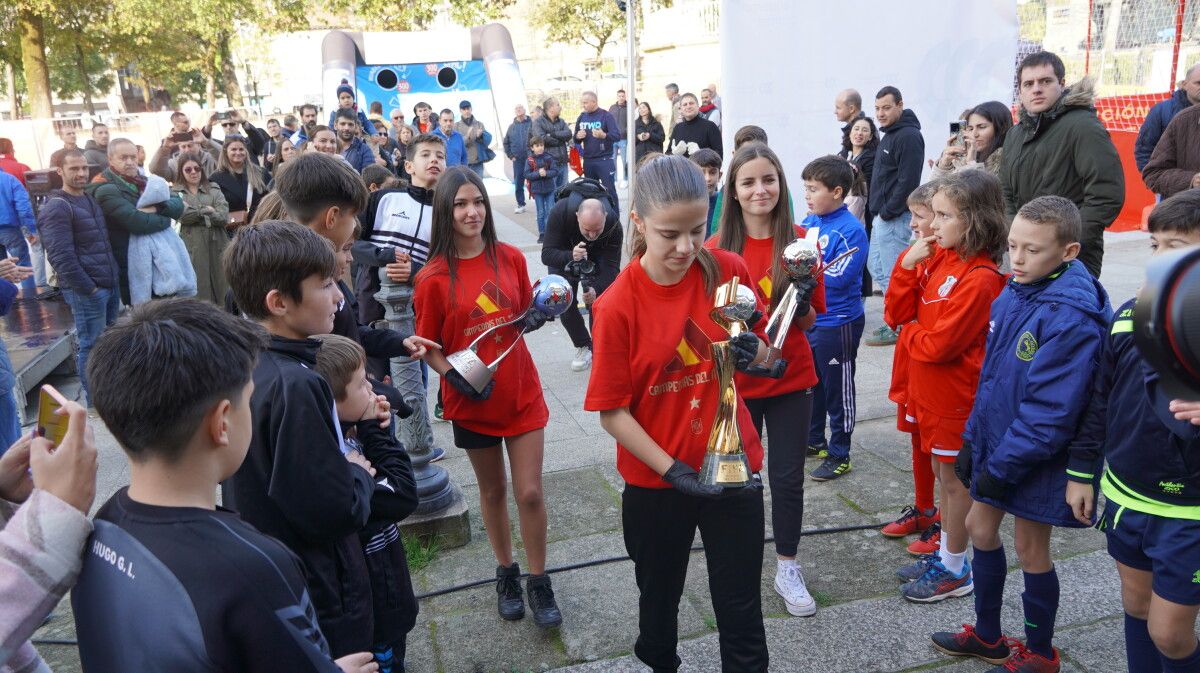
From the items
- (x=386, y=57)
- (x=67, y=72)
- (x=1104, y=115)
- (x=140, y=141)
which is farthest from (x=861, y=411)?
(x=67, y=72)

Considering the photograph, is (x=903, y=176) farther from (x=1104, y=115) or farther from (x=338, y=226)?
(x=1104, y=115)

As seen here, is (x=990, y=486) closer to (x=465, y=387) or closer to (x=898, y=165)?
(x=465, y=387)

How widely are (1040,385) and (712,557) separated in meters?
1.17

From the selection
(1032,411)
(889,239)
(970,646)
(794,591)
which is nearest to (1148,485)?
(1032,411)

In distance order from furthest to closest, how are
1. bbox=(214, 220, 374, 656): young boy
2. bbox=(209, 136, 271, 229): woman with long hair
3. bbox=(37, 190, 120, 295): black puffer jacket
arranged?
bbox=(209, 136, 271, 229): woman with long hair
bbox=(37, 190, 120, 295): black puffer jacket
bbox=(214, 220, 374, 656): young boy

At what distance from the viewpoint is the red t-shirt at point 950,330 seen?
10.8 feet

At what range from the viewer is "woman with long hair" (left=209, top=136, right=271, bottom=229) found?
351 inches

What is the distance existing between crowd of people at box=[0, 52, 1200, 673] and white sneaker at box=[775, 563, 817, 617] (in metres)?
0.01

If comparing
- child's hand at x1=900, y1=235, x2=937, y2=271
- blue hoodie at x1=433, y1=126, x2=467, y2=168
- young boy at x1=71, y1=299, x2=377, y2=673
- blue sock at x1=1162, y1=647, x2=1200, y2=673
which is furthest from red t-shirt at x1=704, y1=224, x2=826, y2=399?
blue hoodie at x1=433, y1=126, x2=467, y2=168

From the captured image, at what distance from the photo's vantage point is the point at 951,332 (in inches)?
130

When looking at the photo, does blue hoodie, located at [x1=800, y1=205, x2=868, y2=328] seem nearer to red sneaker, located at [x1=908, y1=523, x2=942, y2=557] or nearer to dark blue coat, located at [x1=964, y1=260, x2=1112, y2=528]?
red sneaker, located at [x1=908, y1=523, x2=942, y2=557]

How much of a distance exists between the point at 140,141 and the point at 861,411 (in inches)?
1101

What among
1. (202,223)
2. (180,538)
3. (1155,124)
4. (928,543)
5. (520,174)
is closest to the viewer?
(180,538)

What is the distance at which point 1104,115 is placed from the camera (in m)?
12.5
